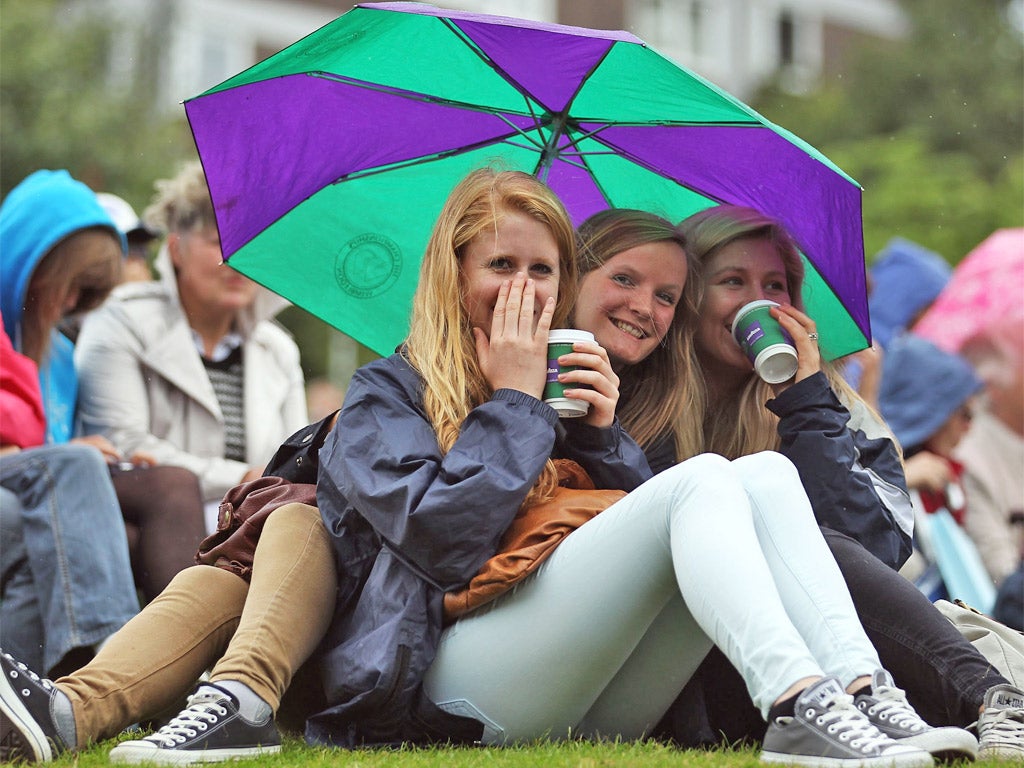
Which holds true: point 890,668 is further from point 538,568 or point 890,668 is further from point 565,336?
point 565,336

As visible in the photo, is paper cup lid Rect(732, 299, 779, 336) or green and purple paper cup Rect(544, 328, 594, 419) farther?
paper cup lid Rect(732, 299, 779, 336)

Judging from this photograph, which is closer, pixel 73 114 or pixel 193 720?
pixel 193 720

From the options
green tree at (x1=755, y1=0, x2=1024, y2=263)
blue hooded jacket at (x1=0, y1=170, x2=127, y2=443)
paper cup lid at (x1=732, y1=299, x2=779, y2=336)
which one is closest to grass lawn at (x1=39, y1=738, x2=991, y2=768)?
paper cup lid at (x1=732, y1=299, x2=779, y2=336)

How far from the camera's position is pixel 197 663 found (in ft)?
12.8

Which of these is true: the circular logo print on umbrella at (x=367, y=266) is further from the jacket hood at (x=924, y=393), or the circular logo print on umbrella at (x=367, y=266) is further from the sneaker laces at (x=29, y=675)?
the jacket hood at (x=924, y=393)

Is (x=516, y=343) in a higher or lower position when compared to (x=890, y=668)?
higher

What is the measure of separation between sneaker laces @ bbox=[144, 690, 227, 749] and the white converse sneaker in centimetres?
184

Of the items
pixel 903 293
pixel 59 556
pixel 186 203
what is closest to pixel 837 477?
pixel 59 556

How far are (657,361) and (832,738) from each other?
5.79 feet

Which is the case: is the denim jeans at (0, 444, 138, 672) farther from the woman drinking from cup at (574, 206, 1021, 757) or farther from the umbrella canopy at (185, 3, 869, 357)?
the woman drinking from cup at (574, 206, 1021, 757)

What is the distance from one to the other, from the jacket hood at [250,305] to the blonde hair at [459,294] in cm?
214

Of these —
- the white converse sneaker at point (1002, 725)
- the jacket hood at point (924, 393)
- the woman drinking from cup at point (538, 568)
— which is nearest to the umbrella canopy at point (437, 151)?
the woman drinking from cup at point (538, 568)

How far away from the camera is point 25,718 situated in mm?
3463

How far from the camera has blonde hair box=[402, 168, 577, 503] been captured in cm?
394
